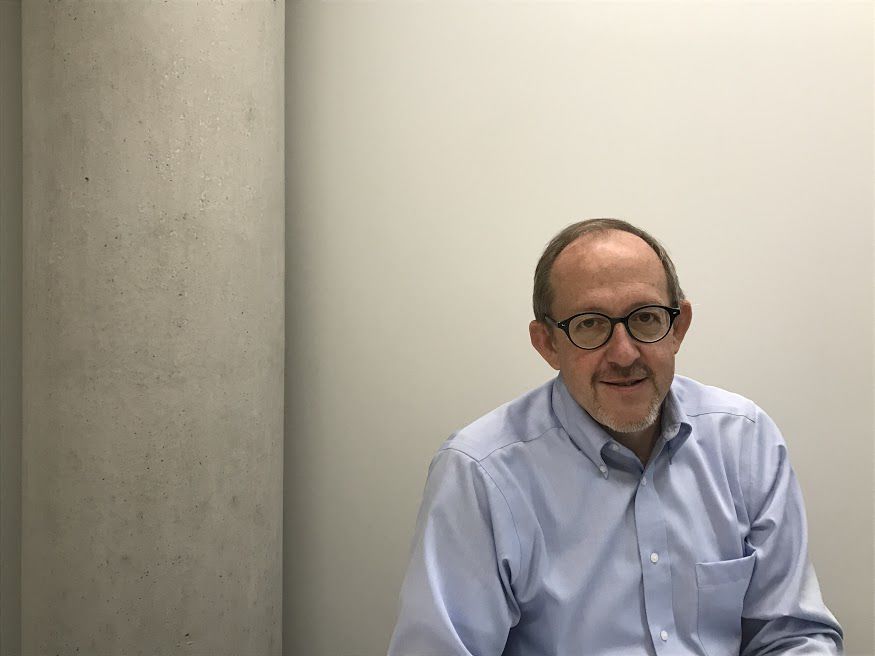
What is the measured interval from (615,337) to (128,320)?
1.17 meters

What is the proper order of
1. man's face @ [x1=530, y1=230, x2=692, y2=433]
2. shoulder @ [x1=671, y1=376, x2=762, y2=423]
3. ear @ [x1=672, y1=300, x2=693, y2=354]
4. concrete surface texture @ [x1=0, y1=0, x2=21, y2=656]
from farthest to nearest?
1. concrete surface texture @ [x1=0, y1=0, x2=21, y2=656]
2. shoulder @ [x1=671, y1=376, x2=762, y2=423]
3. ear @ [x1=672, y1=300, x2=693, y2=354]
4. man's face @ [x1=530, y1=230, x2=692, y2=433]

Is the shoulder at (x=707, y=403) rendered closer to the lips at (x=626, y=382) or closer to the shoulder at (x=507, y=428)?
the lips at (x=626, y=382)

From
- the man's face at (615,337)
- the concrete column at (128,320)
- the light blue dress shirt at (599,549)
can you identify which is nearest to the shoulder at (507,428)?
the light blue dress shirt at (599,549)

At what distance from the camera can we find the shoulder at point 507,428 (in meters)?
1.67

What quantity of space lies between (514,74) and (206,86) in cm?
91

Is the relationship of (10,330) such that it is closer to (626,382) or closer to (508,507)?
(508,507)

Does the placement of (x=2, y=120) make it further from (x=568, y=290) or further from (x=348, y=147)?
(x=568, y=290)

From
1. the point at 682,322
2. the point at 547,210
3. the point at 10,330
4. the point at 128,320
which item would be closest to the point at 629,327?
the point at 682,322

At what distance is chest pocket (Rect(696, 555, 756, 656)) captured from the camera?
5.44 feet

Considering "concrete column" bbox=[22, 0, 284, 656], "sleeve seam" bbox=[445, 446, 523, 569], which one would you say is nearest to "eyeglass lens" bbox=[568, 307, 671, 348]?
"sleeve seam" bbox=[445, 446, 523, 569]

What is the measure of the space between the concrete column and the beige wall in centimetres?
45

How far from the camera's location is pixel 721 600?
5.48 feet

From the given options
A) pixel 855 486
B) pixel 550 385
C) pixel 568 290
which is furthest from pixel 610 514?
pixel 855 486

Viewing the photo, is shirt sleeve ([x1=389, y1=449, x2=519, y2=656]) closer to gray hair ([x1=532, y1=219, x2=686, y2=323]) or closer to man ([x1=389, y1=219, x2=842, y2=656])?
man ([x1=389, y1=219, x2=842, y2=656])
